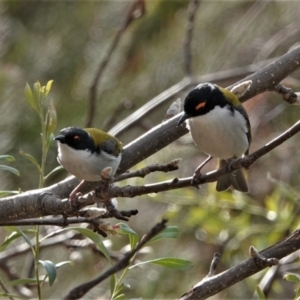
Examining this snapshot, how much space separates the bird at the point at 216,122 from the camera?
2686mm

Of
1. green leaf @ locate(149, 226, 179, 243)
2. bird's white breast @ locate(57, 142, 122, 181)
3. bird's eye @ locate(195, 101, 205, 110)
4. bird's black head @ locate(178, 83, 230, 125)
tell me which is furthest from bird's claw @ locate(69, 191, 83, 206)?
bird's eye @ locate(195, 101, 205, 110)

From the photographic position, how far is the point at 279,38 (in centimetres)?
444

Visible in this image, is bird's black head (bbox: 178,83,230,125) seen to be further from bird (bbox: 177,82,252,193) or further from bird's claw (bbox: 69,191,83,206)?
bird's claw (bbox: 69,191,83,206)

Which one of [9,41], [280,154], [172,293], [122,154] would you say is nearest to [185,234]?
[172,293]

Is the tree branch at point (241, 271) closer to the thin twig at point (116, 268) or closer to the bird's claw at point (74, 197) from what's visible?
the thin twig at point (116, 268)

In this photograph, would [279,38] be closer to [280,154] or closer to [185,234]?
[280,154]

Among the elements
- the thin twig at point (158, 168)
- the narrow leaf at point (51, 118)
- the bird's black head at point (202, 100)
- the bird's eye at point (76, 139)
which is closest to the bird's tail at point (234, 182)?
the bird's black head at point (202, 100)

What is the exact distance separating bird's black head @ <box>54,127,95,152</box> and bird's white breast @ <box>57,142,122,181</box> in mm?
20

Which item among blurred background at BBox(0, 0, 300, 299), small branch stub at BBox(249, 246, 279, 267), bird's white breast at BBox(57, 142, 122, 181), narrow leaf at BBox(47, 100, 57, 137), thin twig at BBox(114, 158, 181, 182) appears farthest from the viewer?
blurred background at BBox(0, 0, 300, 299)

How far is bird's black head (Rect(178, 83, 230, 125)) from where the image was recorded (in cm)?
268

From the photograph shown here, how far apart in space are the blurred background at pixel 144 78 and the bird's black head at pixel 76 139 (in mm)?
1497

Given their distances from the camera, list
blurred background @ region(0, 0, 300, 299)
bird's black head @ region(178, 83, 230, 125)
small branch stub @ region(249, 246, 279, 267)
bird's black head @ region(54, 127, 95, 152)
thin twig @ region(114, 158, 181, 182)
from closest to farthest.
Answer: thin twig @ region(114, 158, 181, 182) < small branch stub @ region(249, 246, 279, 267) < bird's black head @ region(54, 127, 95, 152) < bird's black head @ region(178, 83, 230, 125) < blurred background @ region(0, 0, 300, 299)

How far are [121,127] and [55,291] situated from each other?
1588 mm

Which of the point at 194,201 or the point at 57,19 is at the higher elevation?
the point at 57,19
